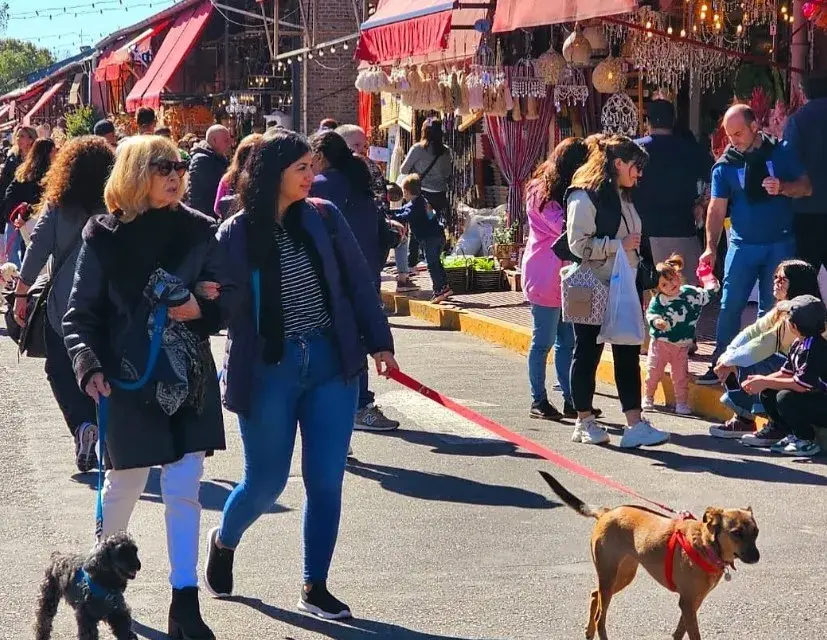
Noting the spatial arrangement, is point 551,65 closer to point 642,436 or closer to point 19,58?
point 642,436

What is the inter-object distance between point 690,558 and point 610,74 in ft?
33.5

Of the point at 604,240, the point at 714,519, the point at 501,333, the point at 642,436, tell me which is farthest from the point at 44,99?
the point at 714,519

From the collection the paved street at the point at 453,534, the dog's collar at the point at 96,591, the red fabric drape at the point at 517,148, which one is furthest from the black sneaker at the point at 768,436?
the red fabric drape at the point at 517,148

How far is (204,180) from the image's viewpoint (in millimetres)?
11203

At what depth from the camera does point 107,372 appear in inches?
207

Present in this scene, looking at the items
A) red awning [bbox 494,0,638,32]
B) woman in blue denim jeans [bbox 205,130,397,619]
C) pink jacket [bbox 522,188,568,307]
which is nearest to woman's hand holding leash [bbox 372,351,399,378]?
woman in blue denim jeans [bbox 205,130,397,619]

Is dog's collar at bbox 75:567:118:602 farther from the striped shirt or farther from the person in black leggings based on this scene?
the person in black leggings

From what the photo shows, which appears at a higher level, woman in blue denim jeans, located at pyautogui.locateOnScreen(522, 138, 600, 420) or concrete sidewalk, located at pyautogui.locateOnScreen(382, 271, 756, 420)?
woman in blue denim jeans, located at pyautogui.locateOnScreen(522, 138, 600, 420)

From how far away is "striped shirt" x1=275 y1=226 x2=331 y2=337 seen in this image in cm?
555

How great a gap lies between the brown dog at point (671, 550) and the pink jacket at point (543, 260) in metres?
4.22

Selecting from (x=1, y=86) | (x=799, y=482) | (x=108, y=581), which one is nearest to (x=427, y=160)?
(x=799, y=482)

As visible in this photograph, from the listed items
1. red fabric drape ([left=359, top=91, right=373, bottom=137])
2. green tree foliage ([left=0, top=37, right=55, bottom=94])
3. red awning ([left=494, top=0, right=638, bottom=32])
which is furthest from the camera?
green tree foliage ([left=0, top=37, right=55, bottom=94])

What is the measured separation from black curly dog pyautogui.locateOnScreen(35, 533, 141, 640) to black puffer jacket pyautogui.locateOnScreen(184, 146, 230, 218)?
20.6ft

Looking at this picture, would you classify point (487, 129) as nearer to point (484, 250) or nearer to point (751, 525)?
point (484, 250)
